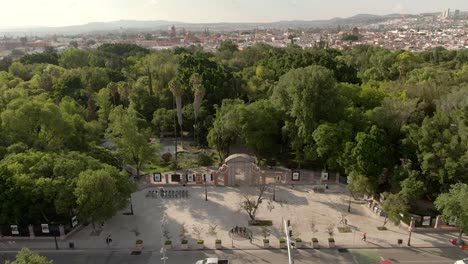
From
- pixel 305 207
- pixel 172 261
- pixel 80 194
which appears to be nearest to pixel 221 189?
pixel 305 207

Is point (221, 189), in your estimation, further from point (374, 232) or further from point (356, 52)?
point (356, 52)

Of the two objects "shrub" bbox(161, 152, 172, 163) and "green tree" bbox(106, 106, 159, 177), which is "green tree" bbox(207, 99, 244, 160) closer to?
"shrub" bbox(161, 152, 172, 163)

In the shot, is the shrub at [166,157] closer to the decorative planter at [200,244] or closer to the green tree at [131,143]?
the green tree at [131,143]

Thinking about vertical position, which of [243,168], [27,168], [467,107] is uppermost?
[467,107]

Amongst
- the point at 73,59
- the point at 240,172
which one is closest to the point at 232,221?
the point at 240,172

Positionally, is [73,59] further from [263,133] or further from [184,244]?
[184,244]

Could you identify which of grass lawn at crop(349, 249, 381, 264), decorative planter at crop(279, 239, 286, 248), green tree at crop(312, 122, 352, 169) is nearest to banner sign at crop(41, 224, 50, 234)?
decorative planter at crop(279, 239, 286, 248)
